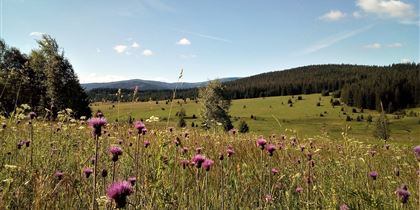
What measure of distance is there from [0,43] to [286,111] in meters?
110

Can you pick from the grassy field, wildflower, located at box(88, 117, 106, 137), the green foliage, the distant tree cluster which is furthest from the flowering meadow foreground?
the grassy field

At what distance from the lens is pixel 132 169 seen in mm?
5055

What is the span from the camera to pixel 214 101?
3359 inches

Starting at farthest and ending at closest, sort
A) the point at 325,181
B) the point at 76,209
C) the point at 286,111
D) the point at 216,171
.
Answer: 1. the point at 286,111
2. the point at 216,171
3. the point at 325,181
4. the point at 76,209

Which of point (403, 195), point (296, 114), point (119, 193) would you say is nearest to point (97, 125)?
point (119, 193)

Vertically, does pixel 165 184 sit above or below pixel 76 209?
above

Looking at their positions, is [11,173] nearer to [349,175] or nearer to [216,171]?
[216,171]

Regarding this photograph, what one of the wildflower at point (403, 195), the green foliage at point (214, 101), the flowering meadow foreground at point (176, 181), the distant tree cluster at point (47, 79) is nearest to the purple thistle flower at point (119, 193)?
the flowering meadow foreground at point (176, 181)

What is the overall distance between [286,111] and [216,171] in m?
142

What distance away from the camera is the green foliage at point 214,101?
8212cm

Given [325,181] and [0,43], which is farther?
[0,43]

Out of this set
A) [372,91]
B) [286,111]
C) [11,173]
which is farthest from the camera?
[372,91]

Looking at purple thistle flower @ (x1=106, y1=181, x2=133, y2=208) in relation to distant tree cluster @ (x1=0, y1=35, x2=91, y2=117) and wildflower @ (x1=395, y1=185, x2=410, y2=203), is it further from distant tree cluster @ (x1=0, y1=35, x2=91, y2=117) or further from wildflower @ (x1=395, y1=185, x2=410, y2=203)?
distant tree cluster @ (x1=0, y1=35, x2=91, y2=117)

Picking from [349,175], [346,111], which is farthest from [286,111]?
[349,175]
